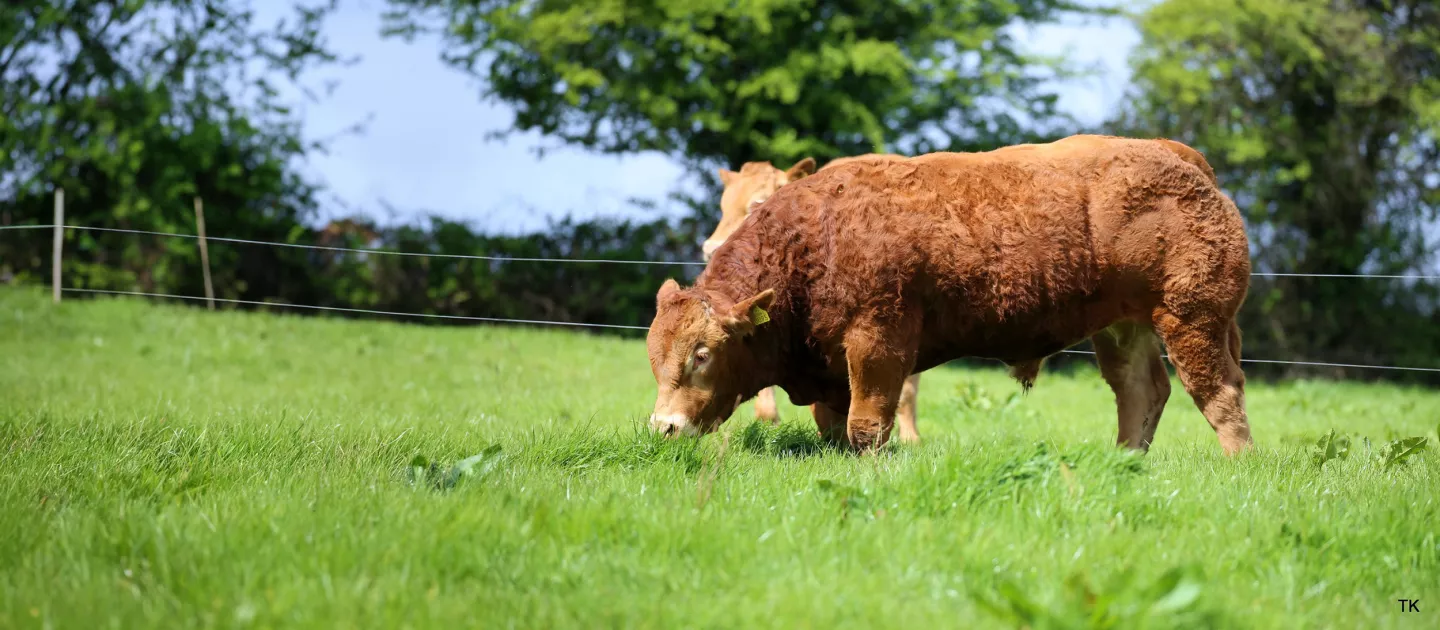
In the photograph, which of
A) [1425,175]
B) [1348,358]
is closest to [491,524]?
[1348,358]

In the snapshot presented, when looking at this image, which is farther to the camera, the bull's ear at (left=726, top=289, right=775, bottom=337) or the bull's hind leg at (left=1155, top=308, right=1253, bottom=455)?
the bull's hind leg at (left=1155, top=308, right=1253, bottom=455)

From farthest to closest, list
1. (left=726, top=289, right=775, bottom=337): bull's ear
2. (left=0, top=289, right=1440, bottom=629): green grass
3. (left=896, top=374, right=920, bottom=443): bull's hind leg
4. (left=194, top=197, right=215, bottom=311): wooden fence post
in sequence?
1. (left=194, top=197, right=215, bottom=311): wooden fence post
2. (left=896, top=374, right=920, bottom=443): bull's hind leg
3. (left=726, top=289, right=775, bottom=337): bull's ear
4. (left=0, top=289, right=1440, bottom=629): green grass

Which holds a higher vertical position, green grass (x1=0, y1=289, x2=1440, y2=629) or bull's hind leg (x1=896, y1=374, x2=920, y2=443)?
green grass (x1=0, y1=289, x2=1440, y2=629)

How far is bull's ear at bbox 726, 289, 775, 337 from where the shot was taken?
523 centimetres

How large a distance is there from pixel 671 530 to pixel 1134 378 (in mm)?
3753

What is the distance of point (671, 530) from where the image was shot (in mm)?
3525

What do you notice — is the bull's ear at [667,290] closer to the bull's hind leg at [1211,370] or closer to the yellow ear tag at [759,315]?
the yellow ear tag at [759,315]

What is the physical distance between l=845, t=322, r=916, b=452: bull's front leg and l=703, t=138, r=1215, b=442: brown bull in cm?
93

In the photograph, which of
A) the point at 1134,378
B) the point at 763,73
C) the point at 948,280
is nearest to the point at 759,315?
the point at 948,280

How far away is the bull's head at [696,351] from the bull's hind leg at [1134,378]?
226 centimetres

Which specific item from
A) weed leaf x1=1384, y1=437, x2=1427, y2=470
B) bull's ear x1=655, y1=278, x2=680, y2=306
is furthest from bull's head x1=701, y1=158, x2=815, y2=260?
weed leaf x1=1384, y1=437, x2=1427, y2=470

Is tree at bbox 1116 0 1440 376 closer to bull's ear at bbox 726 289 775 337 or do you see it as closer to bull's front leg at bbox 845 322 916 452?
bull's front leg at bbox 845 322 916 452

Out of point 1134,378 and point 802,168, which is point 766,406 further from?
point 1134,378

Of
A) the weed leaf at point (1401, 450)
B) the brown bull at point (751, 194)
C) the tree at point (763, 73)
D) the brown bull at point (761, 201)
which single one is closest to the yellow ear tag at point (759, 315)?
the brown bull at point (761, 201)
